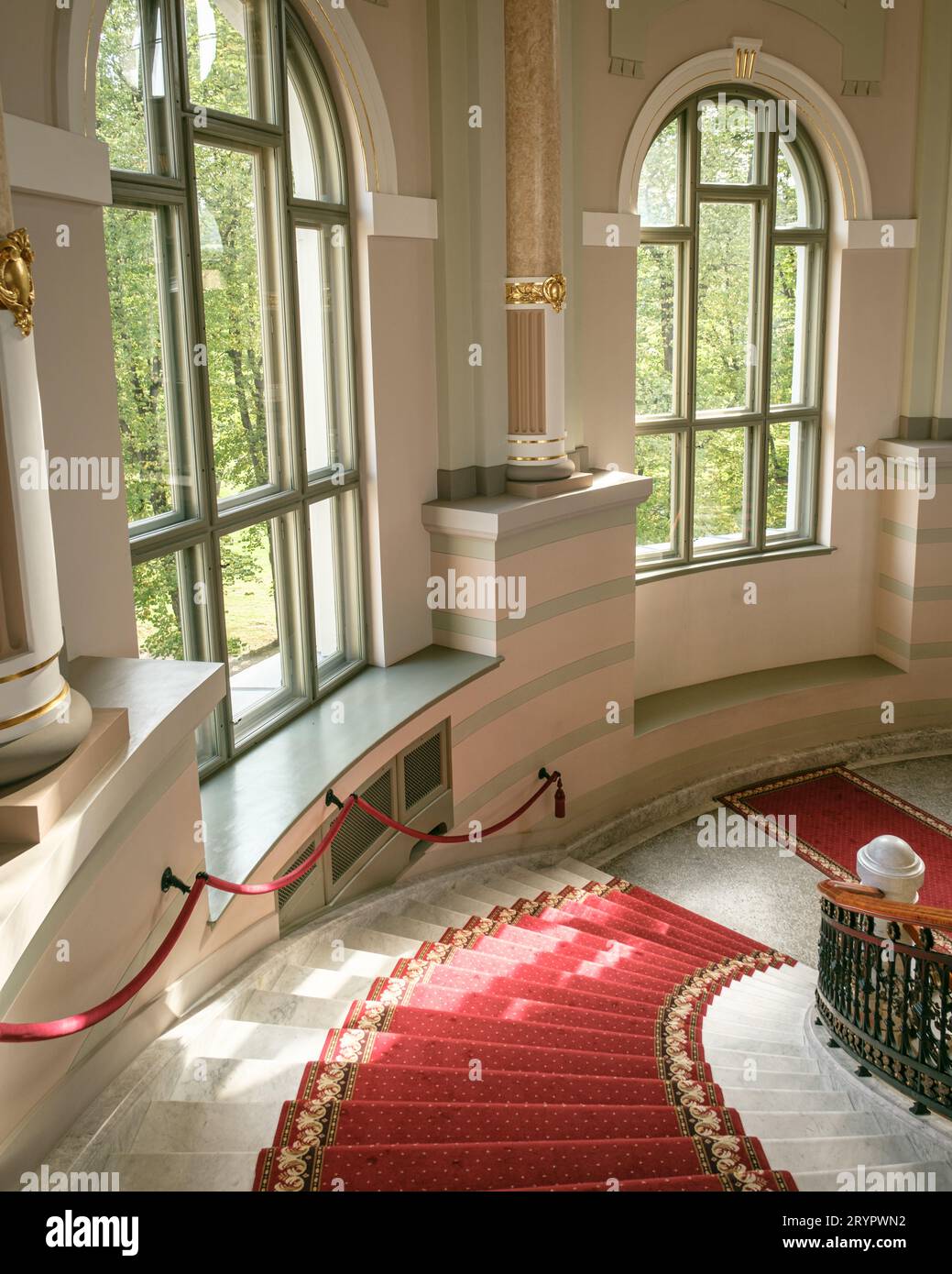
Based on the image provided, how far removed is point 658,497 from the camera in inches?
390

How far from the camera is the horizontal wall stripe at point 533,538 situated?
7508 mm

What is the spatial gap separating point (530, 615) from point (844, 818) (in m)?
3.27

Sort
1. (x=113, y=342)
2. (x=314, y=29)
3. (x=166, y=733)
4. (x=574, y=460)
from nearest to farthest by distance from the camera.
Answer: (x=166, y=733) < (x=113, y=342) < (x=314, y=29) < (x=574, y=460)

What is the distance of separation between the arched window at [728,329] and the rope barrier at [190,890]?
2.90m

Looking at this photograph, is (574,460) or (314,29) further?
(574,460)

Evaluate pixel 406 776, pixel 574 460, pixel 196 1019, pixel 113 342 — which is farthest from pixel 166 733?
pixel 574 460

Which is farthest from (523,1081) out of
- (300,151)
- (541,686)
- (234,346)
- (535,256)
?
(535,256)

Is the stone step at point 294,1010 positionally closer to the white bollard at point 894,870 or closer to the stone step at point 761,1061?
the stone step at point 761,1061

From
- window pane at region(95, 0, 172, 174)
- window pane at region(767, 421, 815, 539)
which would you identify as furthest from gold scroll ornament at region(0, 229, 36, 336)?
window pane at region(767, 421, 815, 539)

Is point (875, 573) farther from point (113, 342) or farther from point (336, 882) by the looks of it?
point (113, 342)

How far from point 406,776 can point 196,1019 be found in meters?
2.52

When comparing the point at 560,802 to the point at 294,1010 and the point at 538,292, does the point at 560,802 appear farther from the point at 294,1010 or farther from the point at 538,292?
the point at 294,1010

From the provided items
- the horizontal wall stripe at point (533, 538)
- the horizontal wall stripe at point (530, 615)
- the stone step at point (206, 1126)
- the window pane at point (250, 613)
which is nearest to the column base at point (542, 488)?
the horizontal wall stripe at point (533, 538)

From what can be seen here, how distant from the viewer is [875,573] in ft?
35.5
